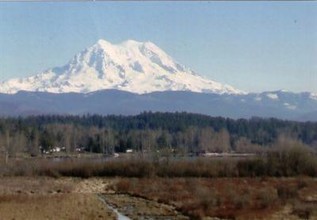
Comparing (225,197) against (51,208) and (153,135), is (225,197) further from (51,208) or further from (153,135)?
(153,135)

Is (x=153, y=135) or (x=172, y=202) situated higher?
(x=153, y=135)

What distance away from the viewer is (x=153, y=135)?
3802 inches

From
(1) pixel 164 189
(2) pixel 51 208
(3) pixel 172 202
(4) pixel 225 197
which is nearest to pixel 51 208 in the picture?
(2) pixel 51 208

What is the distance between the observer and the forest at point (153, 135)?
279ft

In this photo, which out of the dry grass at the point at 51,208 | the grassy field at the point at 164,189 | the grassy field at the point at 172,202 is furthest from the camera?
the grassy field at the point at 164,189

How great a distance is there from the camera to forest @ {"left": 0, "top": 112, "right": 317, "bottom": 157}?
85125mm

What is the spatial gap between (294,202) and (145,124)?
9906 centimetres

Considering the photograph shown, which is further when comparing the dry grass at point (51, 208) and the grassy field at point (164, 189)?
the grassy field at point (164, 189)

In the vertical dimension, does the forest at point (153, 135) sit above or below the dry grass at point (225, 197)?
above

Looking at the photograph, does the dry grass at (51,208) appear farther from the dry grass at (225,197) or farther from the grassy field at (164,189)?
the dry grass at (225,197)

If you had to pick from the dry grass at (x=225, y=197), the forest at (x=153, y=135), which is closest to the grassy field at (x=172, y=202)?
the dry grass at (x=225, y=197)

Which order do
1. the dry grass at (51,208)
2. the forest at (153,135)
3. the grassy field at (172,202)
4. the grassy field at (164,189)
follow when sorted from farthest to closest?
the forest at (153,135), the grassy field at (164,189), the grassy field at (172,202), the dry grass at (51,208)

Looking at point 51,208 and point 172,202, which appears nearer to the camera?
point 51,208

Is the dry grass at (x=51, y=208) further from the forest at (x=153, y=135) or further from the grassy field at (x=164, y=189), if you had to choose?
the forest at (x=153, y=135)
